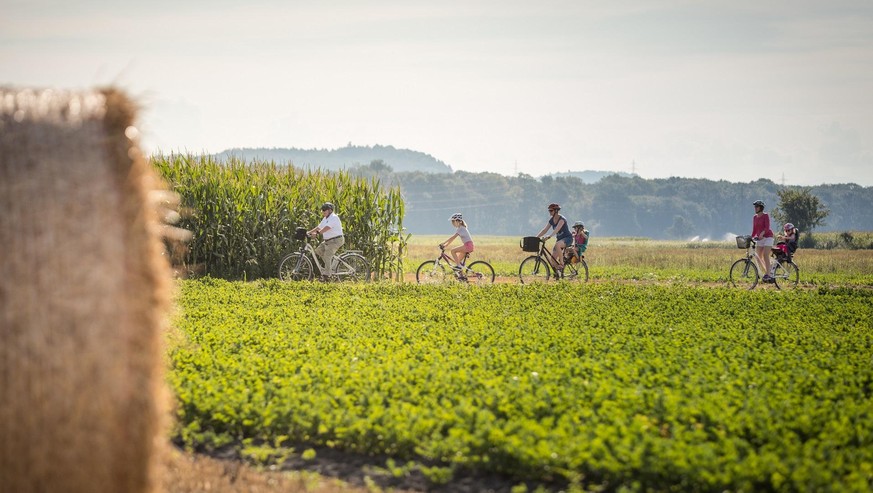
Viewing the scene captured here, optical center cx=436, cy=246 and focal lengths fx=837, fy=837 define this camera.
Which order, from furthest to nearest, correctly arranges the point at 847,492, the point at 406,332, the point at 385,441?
the point at 406,332 → the point at 385,441 → the point at 847,492

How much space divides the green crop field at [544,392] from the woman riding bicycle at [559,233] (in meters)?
6.48

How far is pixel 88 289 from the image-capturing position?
5016 mm

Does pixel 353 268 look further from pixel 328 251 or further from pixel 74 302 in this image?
pixel 74 302

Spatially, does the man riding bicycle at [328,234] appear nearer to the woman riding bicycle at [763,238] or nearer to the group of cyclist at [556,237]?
the group of cyclist at [556,237]

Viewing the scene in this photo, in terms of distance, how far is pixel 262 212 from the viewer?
24.1m

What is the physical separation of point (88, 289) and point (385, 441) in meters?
3.44

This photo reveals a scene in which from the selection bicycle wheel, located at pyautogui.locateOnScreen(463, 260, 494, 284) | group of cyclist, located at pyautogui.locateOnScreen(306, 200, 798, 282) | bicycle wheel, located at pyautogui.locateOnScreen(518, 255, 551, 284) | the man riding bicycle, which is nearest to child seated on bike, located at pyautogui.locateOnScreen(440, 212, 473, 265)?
group of cyclist, located at pyautogui.locateOnScreen(306, 200, 798, 282)

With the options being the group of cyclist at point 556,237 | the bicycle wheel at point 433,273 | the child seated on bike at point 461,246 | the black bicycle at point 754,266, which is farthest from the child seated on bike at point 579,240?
the black bicycle at point 754,266

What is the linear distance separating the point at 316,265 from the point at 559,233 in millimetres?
6605

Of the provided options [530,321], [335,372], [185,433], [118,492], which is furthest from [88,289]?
[530,321]

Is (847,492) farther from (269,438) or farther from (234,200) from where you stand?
(234,200)

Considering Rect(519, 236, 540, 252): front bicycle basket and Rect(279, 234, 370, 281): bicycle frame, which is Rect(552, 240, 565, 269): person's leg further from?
Rect(279, 234, 370, 281): bicycle frame

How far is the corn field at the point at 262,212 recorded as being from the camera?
23.5 m

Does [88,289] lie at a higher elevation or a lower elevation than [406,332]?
higher
